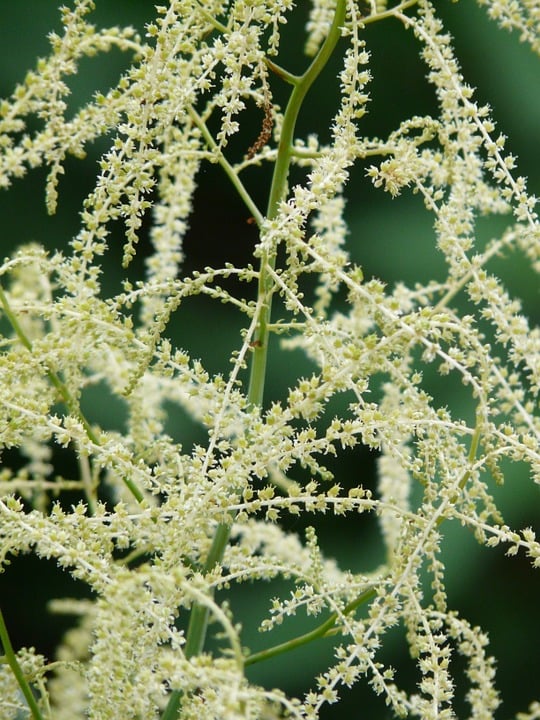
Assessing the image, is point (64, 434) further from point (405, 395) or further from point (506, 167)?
point (506, 167)

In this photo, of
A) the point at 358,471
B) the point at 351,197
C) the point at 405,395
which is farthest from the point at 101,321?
the point at 351,197

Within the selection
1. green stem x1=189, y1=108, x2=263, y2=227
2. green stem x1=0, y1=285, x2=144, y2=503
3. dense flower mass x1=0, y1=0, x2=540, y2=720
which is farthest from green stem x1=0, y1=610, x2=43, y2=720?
green stem x1=189, y1=108, x2=263, y2=227

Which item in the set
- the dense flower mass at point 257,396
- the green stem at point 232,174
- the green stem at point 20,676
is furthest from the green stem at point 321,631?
the green stem at point 232,174

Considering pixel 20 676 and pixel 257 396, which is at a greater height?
pixel 257 396

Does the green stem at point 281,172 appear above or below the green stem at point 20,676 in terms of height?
above

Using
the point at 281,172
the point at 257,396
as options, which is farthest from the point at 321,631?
the point at 281,172

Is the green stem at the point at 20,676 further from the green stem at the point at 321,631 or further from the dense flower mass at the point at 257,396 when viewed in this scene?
the green stem at the point at 321,631

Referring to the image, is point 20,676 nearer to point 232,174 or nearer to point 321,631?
point 321,631

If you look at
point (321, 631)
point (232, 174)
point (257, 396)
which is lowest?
point (321, 631)
